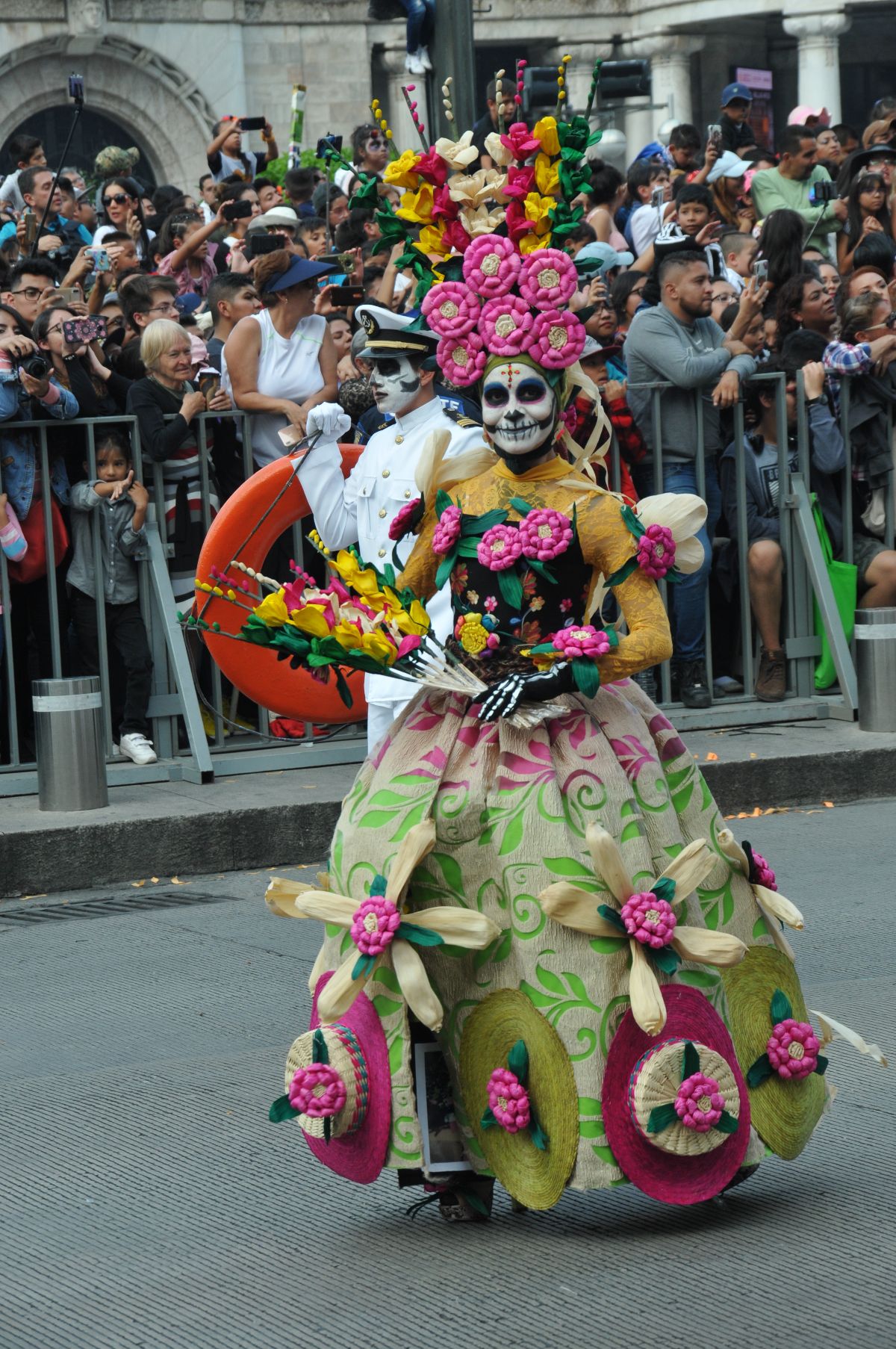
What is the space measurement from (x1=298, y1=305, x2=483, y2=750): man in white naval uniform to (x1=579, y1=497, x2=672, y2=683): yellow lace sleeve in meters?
2.07

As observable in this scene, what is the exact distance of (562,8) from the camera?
4116 cm

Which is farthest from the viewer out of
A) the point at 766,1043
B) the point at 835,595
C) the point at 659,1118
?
the point at 835,595

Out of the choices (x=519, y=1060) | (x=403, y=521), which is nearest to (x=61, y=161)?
(x=403, y=521)

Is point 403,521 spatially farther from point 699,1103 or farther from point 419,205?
point 699,1103

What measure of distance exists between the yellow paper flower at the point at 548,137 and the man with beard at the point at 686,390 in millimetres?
4881

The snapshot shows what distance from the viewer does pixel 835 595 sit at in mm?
9969

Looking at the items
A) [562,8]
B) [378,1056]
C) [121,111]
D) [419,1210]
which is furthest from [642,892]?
[562,8]

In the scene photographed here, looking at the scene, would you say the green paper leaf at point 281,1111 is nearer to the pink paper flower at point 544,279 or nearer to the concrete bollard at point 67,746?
the pink paper flower at point 544,279

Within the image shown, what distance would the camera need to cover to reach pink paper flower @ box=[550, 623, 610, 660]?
13.7 feet

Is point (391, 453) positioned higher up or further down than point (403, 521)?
higher up

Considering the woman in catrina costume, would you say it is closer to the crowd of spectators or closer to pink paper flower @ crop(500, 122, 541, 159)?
pink paper flower @ crop(500, 122, 541, 159)

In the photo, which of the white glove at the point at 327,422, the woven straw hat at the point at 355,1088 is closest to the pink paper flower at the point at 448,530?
the woven straw hat at the point at 355,1088

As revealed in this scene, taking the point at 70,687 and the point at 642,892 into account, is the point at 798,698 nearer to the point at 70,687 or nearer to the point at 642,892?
the point at 70,687

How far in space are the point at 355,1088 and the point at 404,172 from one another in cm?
196
